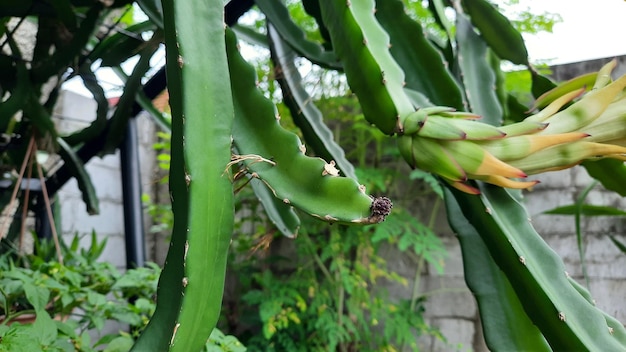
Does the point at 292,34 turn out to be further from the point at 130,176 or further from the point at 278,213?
the point at 130,176

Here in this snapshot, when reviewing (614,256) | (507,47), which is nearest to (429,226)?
(614,256)

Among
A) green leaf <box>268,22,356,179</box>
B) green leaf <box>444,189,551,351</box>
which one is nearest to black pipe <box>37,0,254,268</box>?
green leaf <box>268,22,356,179</box>

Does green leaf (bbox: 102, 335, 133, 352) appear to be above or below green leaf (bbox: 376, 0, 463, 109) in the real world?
below

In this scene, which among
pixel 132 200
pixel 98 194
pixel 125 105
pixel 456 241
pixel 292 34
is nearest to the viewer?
pixel 292 34

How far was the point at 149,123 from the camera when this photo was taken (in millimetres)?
2404

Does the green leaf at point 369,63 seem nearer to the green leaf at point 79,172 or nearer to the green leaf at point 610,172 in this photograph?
the green leaf at point 610,172

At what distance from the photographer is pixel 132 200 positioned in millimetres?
1264

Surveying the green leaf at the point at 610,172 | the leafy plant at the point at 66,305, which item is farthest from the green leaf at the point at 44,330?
the green leaf at the point at 610,172

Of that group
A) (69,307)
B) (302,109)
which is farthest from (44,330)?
(302,109)

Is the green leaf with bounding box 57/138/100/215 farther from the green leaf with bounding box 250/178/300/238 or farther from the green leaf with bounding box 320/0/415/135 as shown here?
the green leaf with bounding box 320/0/415/135

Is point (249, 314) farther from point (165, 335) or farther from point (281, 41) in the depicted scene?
point (165, 335)

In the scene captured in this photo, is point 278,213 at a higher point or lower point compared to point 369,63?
lower

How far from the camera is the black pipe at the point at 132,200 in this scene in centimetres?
125

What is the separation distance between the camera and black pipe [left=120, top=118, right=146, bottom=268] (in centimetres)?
125
